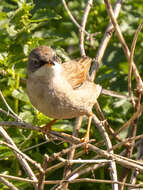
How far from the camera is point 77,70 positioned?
4715mm

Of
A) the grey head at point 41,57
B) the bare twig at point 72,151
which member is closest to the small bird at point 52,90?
the grey head at point 41,57

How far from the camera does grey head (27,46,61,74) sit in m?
4.09

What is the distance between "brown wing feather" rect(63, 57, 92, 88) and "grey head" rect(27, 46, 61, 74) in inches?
14.9

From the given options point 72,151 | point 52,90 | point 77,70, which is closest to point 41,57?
point 52,90

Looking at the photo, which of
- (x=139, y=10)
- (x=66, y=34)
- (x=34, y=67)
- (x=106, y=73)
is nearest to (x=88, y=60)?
(x=106, y=73)

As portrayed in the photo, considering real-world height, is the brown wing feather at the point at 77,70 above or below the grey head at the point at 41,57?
below

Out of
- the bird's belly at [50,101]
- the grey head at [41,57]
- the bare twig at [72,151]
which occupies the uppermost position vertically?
the grey head at [41,57]

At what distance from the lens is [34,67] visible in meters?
4.20

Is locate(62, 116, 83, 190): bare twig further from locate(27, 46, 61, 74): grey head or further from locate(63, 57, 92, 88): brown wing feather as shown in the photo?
locate(27, 46, 61, 74): grey head

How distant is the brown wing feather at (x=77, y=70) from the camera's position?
4531 mm

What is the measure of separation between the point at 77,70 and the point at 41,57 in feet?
2.31

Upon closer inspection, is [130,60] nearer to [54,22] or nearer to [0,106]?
[0,106]

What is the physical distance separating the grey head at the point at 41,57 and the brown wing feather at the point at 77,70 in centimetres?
38

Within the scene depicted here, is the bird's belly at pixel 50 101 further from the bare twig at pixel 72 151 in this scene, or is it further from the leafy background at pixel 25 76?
the leafy background at pixel 25 76
